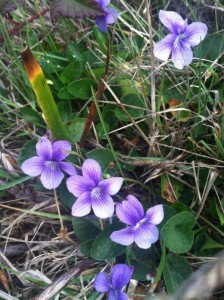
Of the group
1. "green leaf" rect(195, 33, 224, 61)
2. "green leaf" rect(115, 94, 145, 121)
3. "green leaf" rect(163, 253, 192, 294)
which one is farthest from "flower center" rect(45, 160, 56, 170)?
"green leaf" rect(195, 33, 224, 61)

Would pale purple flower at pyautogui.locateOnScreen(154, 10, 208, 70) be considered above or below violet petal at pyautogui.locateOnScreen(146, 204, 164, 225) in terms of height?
above

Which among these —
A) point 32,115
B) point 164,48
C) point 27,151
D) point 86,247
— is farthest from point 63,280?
point 164,48

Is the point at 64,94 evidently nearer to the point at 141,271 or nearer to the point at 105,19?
the point at 105,19

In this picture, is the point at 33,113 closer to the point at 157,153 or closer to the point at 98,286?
the point at 157,153

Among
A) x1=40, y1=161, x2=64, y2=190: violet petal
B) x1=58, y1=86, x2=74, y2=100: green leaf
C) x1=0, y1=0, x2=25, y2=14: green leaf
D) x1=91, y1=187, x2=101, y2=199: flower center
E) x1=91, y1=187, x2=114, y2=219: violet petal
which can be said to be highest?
x1=0, y1=0, x2=25, y2=14: green leaf

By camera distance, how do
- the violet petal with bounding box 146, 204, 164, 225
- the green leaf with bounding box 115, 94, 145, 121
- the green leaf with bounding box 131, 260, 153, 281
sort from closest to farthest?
the violet petal with bounding box 146, 204, 164, 225, the green leaf with bounding box 131, 260, 153, 281, the green leaf with bounding box 115, 94, 145, 121

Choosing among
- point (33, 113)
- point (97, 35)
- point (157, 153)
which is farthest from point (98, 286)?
point (97, 35)

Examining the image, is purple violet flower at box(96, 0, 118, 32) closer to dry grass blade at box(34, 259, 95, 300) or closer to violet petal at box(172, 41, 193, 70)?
violet petal at box(172, 41, 193, 70)

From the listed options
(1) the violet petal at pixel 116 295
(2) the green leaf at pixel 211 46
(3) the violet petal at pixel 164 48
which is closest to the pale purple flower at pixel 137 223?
(1) the violet petal at pixel 116 295
